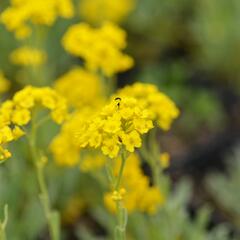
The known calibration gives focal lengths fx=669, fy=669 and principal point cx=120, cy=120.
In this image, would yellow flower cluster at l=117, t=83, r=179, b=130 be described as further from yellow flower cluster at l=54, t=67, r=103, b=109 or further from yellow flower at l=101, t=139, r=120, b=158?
yellow flower cluster at l=54, t=67, r=103, b=109

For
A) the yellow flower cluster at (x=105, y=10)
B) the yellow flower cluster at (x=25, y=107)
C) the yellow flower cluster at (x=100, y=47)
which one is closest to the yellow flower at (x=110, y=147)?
the yellow flower cluster at (x=25, y=107)

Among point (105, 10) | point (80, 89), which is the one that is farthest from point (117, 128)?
point (105, 10)

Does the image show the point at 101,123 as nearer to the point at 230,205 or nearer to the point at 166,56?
the point at 230,205

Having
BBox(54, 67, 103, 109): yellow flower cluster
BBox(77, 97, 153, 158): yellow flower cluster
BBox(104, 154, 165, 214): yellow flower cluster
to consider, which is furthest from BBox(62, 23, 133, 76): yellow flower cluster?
BBox(77, 97, 153, 158): yellow flower cluster

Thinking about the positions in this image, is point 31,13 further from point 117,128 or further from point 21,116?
point 117,128

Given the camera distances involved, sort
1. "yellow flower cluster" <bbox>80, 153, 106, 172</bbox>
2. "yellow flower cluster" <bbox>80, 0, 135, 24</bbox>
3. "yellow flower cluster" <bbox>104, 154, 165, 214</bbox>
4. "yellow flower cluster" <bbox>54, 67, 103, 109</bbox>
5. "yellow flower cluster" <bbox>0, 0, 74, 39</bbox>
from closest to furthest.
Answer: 1. "yellow flower cluster" <bbox>104, 154, 165, 214</bbox>
2. "yellow flower cluster" <bbox>80, 153, 106, 172</bbox>
3. "yellow flower cluster" <bbox>0, 0, 74, 39</bbox>
4. "yellow flower cluster" <bbox>54, 67, 103, 109</bbox>
5. "yellow flower cluster" <bbox>80, 0, 135, 24</bbox>

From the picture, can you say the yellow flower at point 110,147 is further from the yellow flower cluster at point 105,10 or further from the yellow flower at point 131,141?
the yellow flower cluster at point 105,10

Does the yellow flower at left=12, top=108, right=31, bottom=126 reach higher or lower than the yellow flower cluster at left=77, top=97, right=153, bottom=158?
higher
